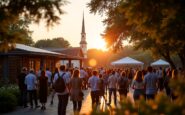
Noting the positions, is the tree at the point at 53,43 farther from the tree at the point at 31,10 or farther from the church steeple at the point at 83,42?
the tree at the point at 31,10

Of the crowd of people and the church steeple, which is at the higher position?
the church steeple

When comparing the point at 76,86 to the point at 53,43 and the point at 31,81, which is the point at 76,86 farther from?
the point at 53,43

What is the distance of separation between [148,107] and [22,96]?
18590mm

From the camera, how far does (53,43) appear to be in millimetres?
148125

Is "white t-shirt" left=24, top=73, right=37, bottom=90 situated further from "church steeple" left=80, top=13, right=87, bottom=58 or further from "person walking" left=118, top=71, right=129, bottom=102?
"church steeple" left=80, top=13, right=87, bottom=58

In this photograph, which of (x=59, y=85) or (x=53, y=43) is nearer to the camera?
(x=59, y=85)

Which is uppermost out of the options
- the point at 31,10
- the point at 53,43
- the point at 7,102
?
the point at 53,43

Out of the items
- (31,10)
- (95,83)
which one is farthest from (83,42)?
(31,10)

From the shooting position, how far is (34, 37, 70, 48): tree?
Result: 14200 cm

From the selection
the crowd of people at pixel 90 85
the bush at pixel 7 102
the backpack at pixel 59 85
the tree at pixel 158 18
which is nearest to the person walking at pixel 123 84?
the crowd of people at pixel 90 85

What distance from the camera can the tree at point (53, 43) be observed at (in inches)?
5591

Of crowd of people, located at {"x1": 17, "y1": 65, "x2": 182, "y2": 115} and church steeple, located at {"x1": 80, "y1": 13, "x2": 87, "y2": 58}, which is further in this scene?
church steeple, located at {"x1": 80, "y1": 13, "x2": 87, "y2": 58}

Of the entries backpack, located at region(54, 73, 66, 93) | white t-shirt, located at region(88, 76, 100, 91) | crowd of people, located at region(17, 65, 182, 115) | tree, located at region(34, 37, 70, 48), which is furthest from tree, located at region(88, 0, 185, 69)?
tree, located at region(34, 37, 70, 48)

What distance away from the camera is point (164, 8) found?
33.0 feet
